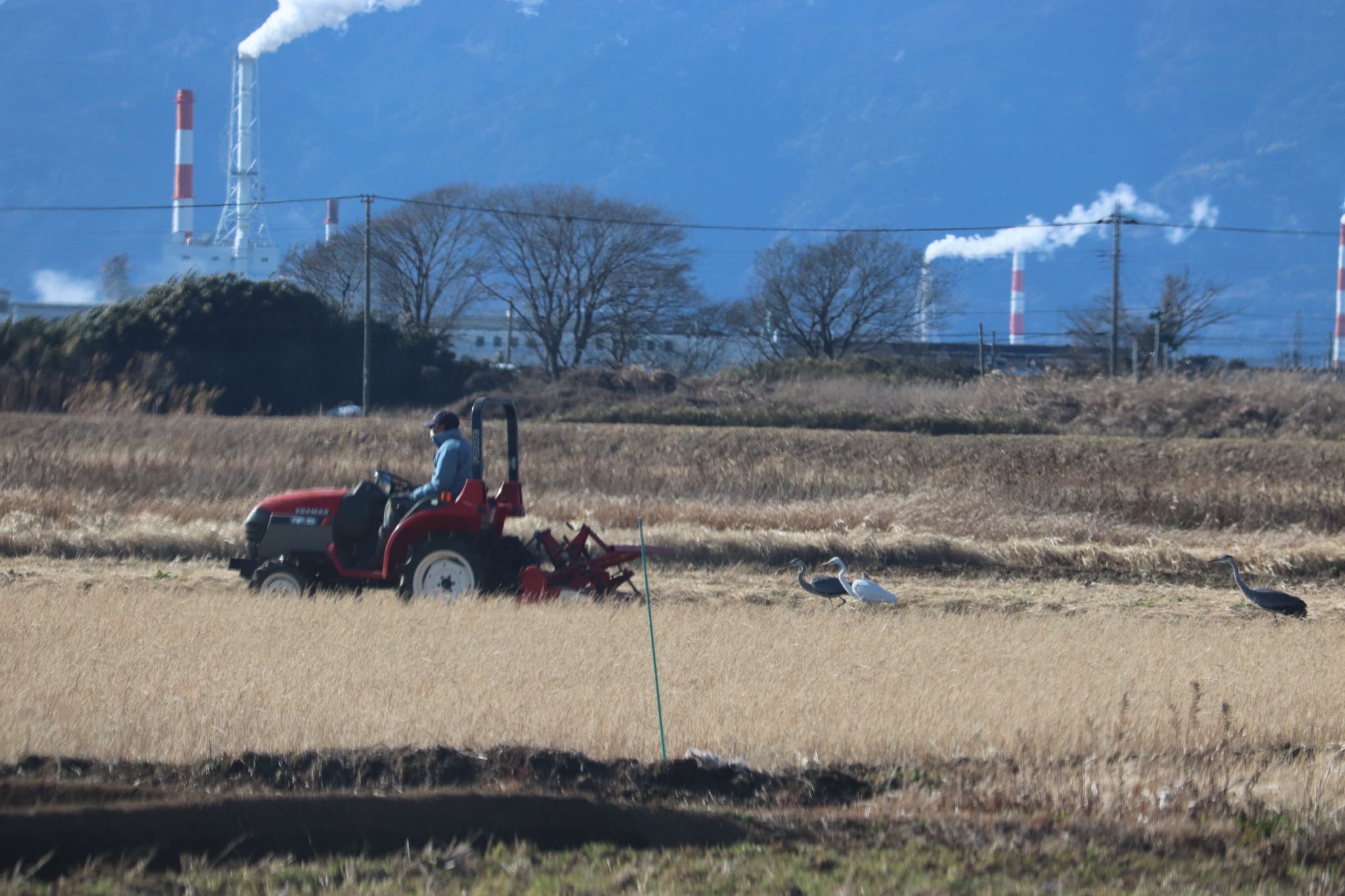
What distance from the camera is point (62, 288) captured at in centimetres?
13250

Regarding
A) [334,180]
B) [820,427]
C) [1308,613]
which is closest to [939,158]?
[334,180]

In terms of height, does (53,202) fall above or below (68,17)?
below

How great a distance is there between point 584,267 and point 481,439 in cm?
4311

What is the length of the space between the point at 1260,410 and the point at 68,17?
19969 centimetres

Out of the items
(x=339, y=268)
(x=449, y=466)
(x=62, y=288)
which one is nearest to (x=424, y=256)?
(x=339, y=268)

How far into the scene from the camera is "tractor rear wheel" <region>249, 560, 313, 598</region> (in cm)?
1059

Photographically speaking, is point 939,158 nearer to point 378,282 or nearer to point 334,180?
point 334,180

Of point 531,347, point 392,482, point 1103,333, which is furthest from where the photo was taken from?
point 531,347

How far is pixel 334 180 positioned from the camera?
16012 cm

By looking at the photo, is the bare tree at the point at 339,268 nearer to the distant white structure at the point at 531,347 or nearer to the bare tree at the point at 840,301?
the distant white structure at the point at 531,347

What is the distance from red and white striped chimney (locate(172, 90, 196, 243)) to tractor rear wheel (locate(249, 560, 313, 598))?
70539 mm

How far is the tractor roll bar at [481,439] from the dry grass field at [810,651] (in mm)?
1301

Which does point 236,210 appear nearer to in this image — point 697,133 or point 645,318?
point 645,318

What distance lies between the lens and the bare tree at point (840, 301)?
52188mm
